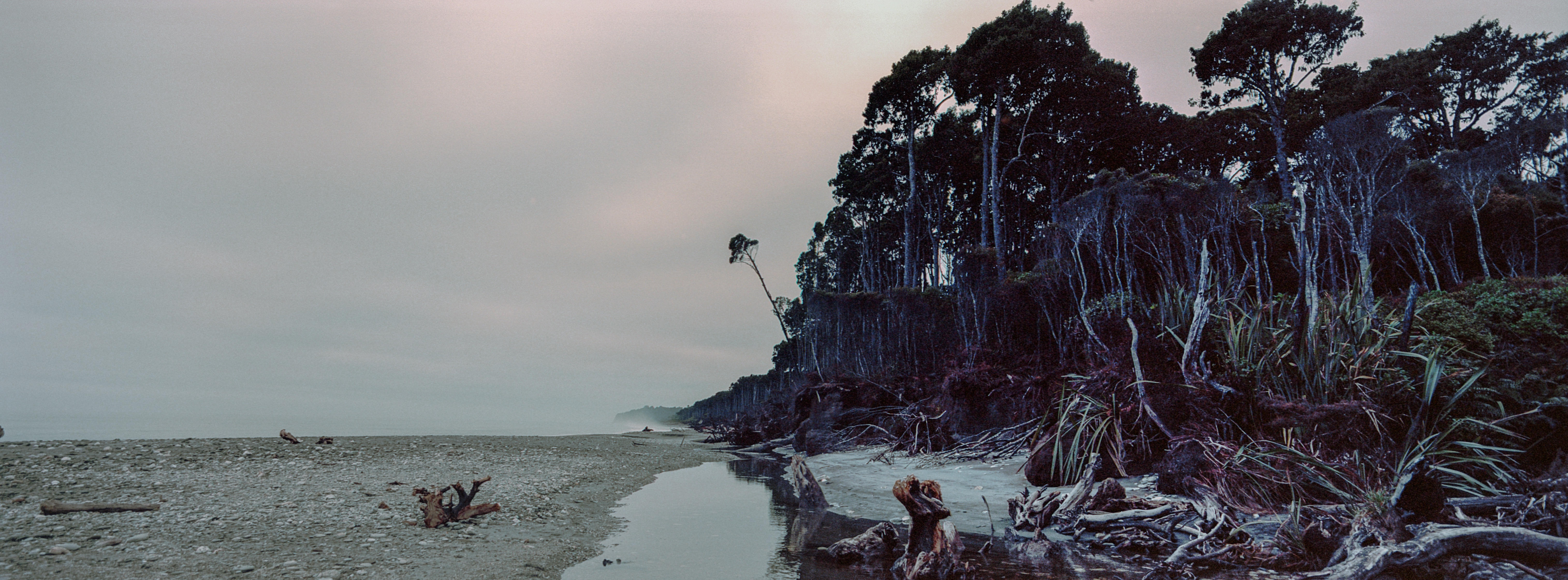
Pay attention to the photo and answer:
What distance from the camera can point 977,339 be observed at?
18.9 meters

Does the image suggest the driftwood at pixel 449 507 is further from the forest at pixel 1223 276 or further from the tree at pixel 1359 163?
the tree at pixel 1359 163

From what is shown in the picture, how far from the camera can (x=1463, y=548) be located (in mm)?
4000

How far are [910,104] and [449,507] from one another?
30.7 m

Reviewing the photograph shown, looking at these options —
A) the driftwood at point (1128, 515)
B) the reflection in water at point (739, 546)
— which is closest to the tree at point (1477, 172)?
the driftwood at point (1128, 515)

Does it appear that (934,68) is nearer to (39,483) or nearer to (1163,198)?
(1163,198)

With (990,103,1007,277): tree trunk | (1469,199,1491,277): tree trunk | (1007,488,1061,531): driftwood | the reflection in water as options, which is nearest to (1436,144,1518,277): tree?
(1469,199,1491,277): tree trunk

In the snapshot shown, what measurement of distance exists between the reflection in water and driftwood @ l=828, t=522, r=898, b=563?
14cm

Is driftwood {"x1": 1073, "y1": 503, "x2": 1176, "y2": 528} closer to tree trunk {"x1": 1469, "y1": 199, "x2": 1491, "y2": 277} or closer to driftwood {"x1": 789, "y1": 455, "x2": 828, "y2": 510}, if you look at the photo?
driftwood {"x1": 789, "y1": 455, "x2": 828, "y2": 510}

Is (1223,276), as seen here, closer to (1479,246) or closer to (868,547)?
(1479,246)

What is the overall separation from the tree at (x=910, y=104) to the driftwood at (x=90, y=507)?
92.6 feet

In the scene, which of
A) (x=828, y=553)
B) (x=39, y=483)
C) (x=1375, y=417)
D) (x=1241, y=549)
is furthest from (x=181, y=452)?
(x=1375, y=417)

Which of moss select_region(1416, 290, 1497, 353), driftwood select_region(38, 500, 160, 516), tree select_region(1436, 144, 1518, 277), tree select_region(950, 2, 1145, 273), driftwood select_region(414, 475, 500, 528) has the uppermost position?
tree select_region(950, 2, 1145, 273)

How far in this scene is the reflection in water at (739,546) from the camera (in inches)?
198

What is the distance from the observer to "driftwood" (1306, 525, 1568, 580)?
12.8 ft
